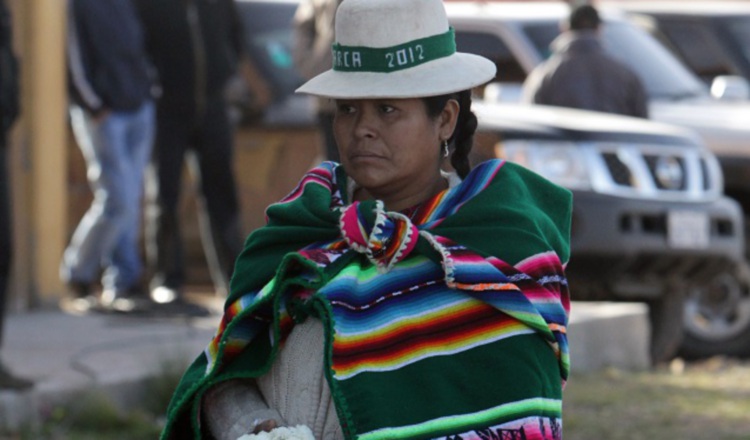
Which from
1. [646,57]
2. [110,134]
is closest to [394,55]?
[110,134]

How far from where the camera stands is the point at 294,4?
12.5 meters

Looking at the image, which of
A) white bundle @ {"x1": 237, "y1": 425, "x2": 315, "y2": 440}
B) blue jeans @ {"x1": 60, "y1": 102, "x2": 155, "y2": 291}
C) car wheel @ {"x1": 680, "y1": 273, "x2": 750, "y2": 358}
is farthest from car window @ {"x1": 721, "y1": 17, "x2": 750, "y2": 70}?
white bundle @ {"x1": 237, "y1": 425, "x2": 315, "y2": 440}

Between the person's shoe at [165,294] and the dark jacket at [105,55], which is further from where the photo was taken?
the person's shoe at [165,294]

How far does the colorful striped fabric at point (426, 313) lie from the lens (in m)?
3.45

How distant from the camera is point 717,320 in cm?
1127

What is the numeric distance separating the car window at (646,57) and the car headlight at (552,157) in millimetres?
1772

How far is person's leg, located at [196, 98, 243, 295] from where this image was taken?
10250 millimetres

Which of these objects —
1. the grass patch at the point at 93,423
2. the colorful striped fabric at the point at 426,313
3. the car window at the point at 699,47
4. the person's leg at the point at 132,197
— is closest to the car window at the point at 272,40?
the person's leg at the point at 132,197

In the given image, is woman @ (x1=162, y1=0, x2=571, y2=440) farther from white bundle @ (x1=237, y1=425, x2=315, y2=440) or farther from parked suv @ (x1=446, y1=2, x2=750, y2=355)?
parked suv @ (x1=446, y1=2, x2=750, y2=355)

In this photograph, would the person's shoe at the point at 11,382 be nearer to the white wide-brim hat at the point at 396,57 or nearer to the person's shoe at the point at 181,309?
the person's shoe at the point at 181,309

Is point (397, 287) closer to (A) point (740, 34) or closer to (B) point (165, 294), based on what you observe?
(B) point (165, 294)

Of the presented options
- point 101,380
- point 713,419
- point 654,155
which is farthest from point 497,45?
point 101,380

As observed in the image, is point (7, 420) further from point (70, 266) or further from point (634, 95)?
point (634, 95)

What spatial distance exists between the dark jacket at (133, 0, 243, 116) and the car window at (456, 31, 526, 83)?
200cm
